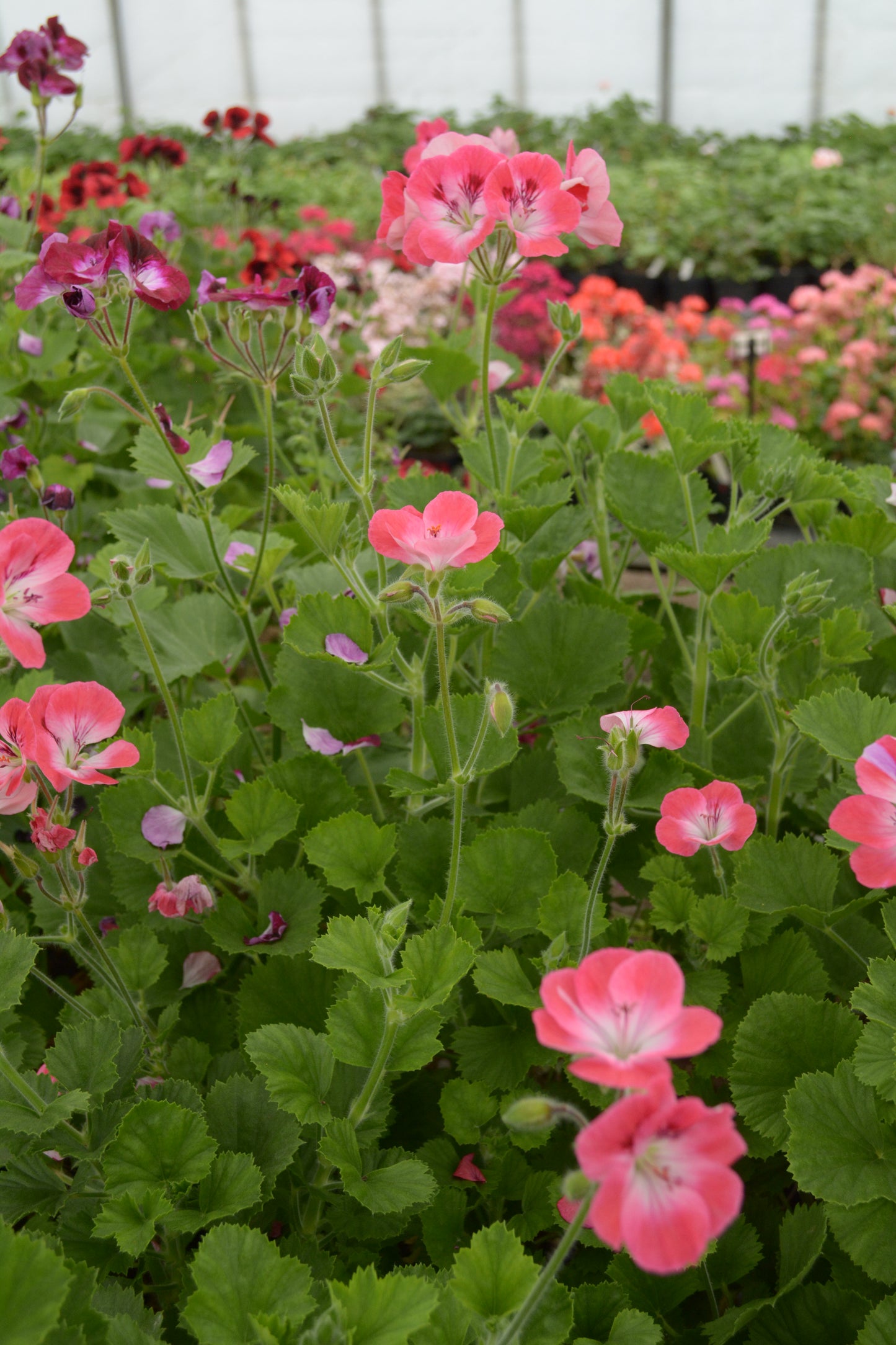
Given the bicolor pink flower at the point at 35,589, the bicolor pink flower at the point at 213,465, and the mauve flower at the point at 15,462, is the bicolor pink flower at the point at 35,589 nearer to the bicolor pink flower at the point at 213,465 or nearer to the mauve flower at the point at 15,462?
the bicolor pink flower at the point at 213,465

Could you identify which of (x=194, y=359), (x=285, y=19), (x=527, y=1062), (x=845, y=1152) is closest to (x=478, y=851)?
(x=527, y=1062)

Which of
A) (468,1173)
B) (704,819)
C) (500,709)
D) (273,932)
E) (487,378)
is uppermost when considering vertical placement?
(487,378)

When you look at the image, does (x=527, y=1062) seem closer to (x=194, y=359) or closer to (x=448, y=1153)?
(x=448, y=1153)

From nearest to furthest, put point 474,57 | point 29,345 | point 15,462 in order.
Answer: point 15,462, point 29,345, point 474,57

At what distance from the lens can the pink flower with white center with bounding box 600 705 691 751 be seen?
70 centimetres

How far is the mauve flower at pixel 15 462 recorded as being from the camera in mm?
1279

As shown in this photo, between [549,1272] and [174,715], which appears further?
[174,715]

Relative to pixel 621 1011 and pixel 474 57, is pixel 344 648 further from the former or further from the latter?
pixel 474 57

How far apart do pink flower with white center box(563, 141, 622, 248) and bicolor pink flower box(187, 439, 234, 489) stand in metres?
0.43

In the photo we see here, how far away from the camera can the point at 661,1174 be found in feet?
1.29

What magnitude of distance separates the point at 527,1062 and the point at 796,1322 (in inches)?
9.5

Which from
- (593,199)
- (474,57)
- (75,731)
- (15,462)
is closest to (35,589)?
(75,731)

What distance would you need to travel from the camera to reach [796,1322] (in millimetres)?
721

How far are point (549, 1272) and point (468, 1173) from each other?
367 millimetres
